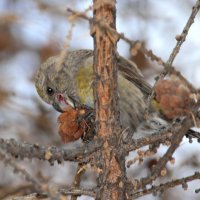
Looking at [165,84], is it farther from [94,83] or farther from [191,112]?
[94,83]

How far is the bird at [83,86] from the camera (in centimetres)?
258

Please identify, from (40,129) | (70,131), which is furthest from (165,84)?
(40,129)

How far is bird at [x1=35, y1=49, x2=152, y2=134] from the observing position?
2578mm

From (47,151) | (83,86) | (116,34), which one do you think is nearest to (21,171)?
(47,151)

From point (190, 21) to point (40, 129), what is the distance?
198 centimetres

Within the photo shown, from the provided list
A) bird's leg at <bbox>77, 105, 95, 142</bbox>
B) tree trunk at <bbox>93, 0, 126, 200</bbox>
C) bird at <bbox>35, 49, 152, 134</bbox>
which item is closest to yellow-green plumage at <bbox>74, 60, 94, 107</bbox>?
bird at <bbox>35, 49, 152, 134</bbox>

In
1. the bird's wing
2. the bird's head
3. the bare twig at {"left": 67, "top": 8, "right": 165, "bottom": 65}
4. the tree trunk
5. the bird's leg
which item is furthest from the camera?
the bird's head

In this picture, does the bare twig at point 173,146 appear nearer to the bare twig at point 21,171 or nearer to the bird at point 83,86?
the bare twig at point 21,171

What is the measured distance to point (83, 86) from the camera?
104 inches

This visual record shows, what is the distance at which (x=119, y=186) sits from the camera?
5.13 ft

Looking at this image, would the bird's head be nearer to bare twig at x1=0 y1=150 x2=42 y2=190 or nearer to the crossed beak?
the crossed beak

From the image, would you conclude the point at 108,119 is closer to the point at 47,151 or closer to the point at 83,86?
the point at 47,151

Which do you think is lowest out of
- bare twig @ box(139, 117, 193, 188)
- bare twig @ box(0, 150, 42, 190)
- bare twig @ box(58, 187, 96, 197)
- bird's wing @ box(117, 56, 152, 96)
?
bare twig @ box(0, 150, 42, 190)

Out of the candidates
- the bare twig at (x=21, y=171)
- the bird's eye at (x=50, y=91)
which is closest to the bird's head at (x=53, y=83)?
the bird's eye at (x=50, y=91)
